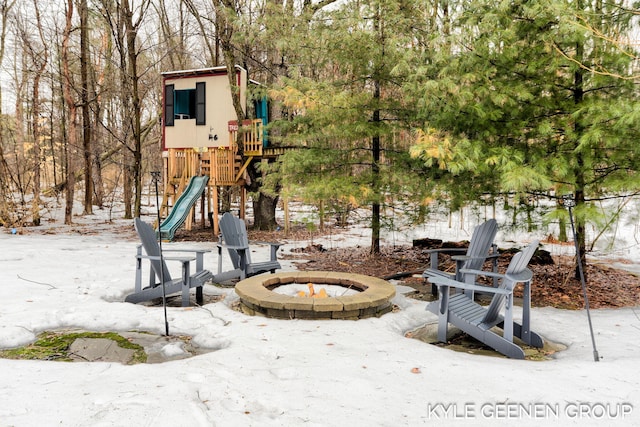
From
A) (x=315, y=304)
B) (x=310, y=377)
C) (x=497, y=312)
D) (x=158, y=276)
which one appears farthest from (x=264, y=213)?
(x=310, y=377)

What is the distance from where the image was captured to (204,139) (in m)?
14.5

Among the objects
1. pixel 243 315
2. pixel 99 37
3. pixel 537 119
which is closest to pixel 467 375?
pixel 243 315

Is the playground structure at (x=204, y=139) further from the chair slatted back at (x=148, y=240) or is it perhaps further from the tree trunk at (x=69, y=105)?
the chair slatted back at (x=148, y=240)

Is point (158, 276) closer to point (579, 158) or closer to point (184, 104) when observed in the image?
point (579, 158)

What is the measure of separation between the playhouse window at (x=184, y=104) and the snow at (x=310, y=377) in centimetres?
1016

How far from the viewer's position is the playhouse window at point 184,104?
14.5m

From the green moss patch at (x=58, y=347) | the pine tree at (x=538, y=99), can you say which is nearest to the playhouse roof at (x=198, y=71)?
the pine tree at (x=538, y=99)

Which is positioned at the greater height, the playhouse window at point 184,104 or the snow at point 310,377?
the playhouse window at point 184,104

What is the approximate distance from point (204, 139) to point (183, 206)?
3166 mm

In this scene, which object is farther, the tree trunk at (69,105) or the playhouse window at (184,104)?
the playhouse window at (184,104)

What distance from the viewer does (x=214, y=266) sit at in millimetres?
8086

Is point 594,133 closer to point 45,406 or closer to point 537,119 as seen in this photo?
point 537,119

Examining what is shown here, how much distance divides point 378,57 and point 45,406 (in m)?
6.93

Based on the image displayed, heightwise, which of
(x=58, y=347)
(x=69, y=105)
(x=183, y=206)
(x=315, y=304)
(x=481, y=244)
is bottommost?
(x=58, y=347)
